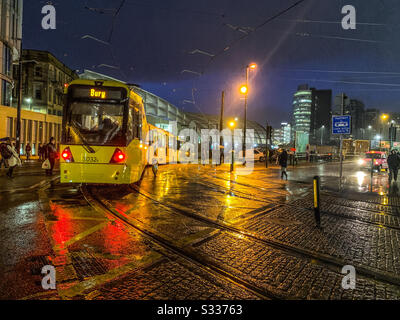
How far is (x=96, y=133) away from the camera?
9.66 meters

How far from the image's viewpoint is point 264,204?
378 inches

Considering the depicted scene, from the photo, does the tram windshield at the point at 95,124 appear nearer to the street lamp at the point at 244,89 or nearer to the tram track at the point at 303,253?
the tram track at the point at 303,253

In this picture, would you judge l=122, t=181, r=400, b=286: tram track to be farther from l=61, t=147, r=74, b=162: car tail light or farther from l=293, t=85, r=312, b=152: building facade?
l=293, t=85, r=312, b=152: building facade

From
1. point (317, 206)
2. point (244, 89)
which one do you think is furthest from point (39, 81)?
Answer: point (317, 206)

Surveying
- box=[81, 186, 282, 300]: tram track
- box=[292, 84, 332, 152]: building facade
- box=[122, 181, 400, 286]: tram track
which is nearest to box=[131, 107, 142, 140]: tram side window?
box=[81, 186, 282, 300]: tram track

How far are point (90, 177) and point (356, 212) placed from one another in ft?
26.6

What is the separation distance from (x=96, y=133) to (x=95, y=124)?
305 mm

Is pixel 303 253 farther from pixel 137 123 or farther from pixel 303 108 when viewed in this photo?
pixel 303 108

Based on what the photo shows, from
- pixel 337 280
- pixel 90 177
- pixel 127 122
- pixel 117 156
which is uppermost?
pixel 127 122

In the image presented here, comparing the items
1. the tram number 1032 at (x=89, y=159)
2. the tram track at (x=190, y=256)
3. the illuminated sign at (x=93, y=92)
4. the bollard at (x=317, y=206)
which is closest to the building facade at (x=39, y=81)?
the illuminated sign at (x=93, y=92)

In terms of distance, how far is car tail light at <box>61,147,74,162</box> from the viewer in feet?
Result: 31.1

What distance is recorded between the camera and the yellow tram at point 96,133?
955cm

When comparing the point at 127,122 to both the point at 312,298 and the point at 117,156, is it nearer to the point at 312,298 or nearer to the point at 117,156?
the point at 117,156
